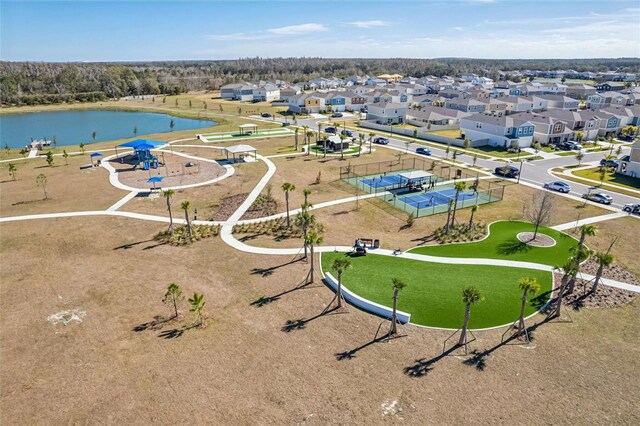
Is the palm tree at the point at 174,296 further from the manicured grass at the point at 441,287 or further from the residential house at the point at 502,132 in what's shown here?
the residential house at the point at 502,132

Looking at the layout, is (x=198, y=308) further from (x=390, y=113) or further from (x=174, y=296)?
(x=390, y=113)

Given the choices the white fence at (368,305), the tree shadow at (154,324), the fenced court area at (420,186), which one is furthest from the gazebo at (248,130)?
the tree shadow at (154,324)


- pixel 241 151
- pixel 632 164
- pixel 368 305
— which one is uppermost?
pixel 241 151

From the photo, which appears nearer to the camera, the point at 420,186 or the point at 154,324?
the point at 154,324

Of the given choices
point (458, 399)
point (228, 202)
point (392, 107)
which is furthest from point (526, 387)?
point (392, 107)

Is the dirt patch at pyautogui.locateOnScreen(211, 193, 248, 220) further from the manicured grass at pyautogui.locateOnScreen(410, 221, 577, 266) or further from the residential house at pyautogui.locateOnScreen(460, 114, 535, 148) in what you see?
the residential house at pyautogui.locateOnScreen(460, 114, 535, 148)

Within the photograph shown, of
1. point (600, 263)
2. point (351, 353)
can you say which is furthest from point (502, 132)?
point (351, 353)

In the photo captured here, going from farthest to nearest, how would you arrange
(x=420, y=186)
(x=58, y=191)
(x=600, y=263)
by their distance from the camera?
1. (x=420, y=186)
2. (x=58, y=191)
3. (x=600, y=263)
